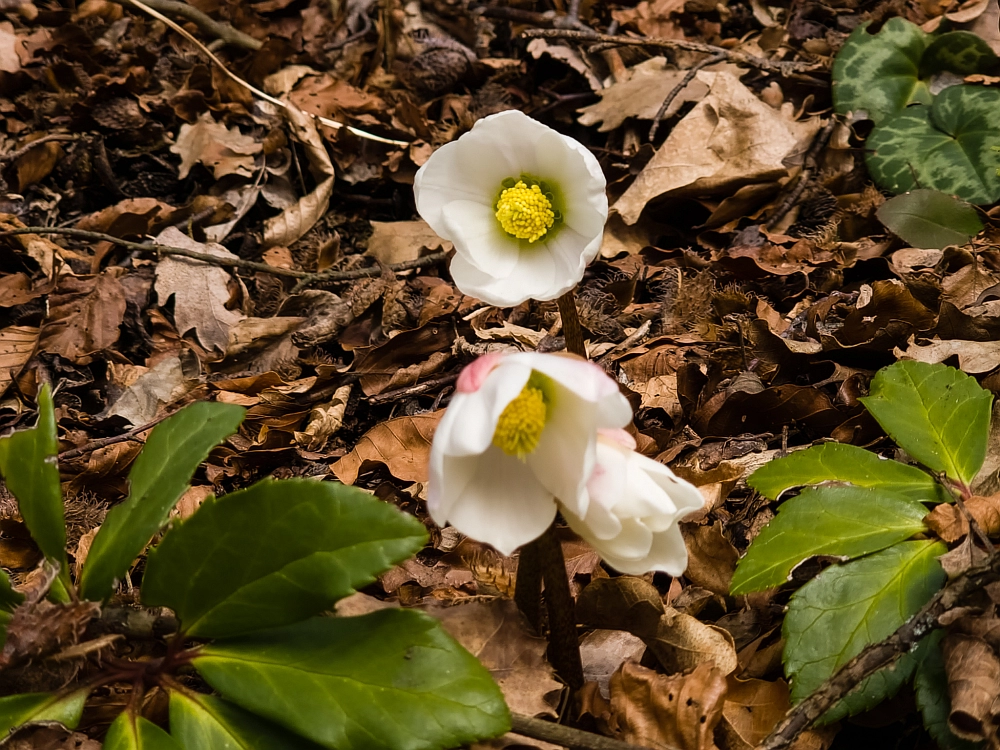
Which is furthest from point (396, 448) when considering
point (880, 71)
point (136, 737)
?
point (880, 71)

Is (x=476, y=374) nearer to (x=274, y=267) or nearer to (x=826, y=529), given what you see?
(x=826, y=529)

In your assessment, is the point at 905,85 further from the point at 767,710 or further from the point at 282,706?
the point at 282,706

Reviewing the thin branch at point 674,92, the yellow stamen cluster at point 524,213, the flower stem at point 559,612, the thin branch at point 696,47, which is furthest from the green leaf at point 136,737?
the thin branch at point 696,47

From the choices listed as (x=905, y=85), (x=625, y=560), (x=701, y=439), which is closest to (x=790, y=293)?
(x=701, y=439)

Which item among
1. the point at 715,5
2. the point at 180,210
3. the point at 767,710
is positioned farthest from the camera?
the point at 715,5

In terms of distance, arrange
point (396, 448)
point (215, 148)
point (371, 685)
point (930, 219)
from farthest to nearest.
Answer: point (215, 148), point (930, 219), point (396, 448), point (371, 685)
